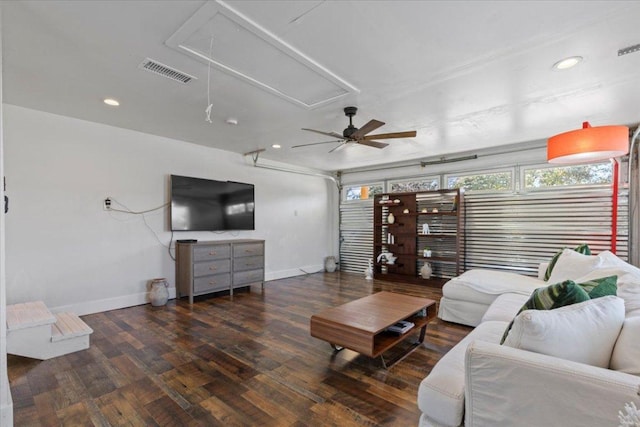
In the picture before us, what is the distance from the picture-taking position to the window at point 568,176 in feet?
14.8

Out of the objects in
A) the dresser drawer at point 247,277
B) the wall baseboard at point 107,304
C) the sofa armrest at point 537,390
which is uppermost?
the sofa armrest at point 537,390

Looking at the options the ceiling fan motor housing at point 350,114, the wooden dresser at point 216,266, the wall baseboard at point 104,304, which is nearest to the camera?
the ceiling fan motor housing at point 350,114

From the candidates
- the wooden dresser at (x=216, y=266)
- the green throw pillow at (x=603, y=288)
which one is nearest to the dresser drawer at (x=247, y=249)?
the wooden dresser at (x=216, y=266)

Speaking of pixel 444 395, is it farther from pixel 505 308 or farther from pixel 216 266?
pixel 216 266

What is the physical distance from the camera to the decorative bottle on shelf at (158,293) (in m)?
4.32

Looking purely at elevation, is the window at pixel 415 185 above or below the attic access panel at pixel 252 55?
below

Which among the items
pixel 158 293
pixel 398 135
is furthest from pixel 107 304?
pixel 398 135

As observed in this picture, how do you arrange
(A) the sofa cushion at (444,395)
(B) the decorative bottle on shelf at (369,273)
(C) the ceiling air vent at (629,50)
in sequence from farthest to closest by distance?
(B) the decorative bottle on shelf at (369,273) < (C) the ceiling air vent at (629,50) < (A) the sofa cushion at (444,395)

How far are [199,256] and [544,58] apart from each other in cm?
469

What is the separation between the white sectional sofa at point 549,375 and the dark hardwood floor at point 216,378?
0.66m

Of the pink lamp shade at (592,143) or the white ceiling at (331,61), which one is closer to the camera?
the white ceiling at (331,61)

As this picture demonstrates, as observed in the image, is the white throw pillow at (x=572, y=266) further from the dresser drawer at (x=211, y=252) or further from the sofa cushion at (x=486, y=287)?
the dresser drawer at (x=211, y=252)

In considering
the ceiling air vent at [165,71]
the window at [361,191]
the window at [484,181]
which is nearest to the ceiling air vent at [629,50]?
the window at [484,181]

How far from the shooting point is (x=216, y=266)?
475cm
